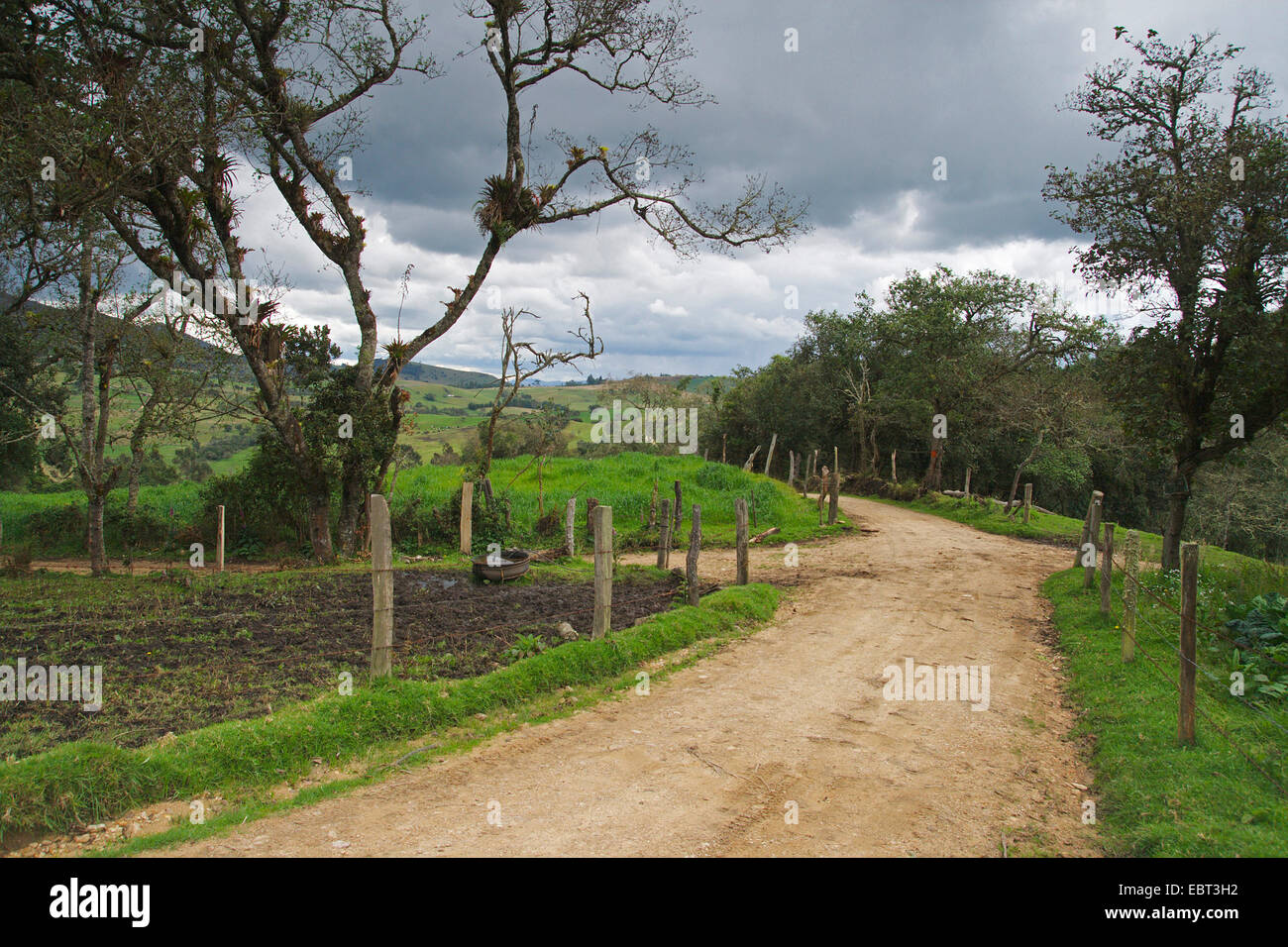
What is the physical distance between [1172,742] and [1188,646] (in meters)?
0.79

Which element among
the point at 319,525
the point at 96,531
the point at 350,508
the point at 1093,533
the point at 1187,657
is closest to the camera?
the point at 1187,657

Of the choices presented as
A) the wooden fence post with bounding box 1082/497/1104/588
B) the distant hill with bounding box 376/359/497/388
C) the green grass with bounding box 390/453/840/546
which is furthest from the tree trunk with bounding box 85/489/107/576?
the distant hill with bounding box 376/359/497/388

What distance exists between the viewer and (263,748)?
5.32m

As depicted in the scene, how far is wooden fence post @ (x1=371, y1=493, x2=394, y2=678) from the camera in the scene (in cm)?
629

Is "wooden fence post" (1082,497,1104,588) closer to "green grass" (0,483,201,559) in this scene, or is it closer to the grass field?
the grass field

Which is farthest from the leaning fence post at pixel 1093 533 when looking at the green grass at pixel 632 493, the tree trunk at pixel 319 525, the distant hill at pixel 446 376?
the distant hill at pixel 446 376

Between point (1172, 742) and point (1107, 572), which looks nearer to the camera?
point (1172, 742)

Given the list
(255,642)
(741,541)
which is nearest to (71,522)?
(255,642)

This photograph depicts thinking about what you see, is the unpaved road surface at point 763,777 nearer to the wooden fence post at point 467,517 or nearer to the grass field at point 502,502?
the wooden fence post at point 467,517

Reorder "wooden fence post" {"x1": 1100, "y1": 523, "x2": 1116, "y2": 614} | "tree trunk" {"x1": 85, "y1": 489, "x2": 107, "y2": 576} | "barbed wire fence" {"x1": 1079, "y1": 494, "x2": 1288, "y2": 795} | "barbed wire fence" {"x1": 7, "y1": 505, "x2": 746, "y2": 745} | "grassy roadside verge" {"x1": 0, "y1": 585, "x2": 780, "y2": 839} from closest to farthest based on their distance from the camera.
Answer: "grassy roadside verge" {"x1": 0, "y1": 585, "x2": 780, "y2": 839} → "barbed wire fence" {"x1": 1079, "y1": 494, "x2": 1288, "y2": 795} → "barbed wire fence" {"x1": 7, "y1": 505, "x2": 746, "y2": 745} → "wooden fence post" {"x1": 1100, "y1": 523, "x2": 1116, "y2": 614} → "tree trunk" {"x1": 85, "y1": 489, "x2": 107, "y2": 576}

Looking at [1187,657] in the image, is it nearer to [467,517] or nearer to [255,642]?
[255,642]

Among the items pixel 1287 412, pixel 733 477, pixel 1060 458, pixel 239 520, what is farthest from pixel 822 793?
pixel 1060 458

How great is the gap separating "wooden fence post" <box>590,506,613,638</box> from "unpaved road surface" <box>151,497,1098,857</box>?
3.54 feet
